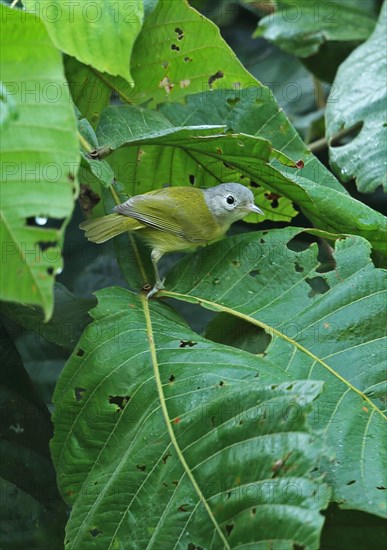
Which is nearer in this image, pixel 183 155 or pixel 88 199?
pixel 183 155

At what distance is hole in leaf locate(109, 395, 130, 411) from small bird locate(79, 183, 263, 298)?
0.42 m

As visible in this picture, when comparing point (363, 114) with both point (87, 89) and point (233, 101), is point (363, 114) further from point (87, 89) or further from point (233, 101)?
point (87, 89)

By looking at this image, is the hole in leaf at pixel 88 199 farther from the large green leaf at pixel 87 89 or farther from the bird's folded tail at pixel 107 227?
the large green leaf at pixel 87 89

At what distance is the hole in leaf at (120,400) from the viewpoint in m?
1.75

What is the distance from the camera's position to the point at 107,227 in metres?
2.31

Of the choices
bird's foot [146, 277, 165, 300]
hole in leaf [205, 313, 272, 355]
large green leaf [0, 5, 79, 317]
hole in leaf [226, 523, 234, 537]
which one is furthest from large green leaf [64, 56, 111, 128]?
hole in leaf [226, 523, 234, 537]

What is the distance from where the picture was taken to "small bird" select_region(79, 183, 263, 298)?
231 centimetres

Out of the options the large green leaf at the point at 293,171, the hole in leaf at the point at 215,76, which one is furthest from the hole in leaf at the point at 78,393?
the hole in leaf at the point at 215,76

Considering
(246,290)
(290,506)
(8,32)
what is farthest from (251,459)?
(8,32)

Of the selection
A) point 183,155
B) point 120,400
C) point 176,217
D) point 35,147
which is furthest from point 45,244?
point 176,217

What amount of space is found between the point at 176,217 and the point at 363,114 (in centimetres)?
72

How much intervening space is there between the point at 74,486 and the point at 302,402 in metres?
0.61

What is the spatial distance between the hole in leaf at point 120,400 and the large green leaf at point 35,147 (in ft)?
2.09

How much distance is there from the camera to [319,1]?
3.63m
